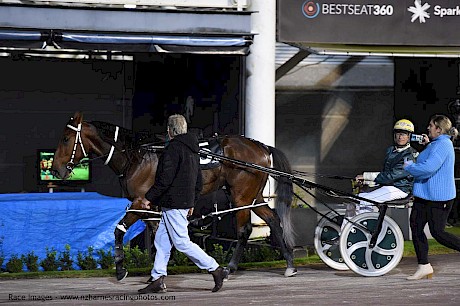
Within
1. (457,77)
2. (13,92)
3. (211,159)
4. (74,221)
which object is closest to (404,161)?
(211,159)

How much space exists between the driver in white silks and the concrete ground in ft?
3.25

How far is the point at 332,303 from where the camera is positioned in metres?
11.3

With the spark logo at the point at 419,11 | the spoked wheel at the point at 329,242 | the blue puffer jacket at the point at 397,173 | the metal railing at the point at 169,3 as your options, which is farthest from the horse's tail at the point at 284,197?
the spark logo at the point at 419,11

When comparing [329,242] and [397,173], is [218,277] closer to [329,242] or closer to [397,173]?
[329,242]

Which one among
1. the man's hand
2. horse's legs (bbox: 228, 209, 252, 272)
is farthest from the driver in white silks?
the man's hand

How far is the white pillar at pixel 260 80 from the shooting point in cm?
1600

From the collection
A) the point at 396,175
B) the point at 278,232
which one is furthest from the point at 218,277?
the point at 396,175

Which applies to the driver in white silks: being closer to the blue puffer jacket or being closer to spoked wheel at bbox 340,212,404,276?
the blue puffer jacket

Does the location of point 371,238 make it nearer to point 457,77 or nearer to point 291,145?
point 291,145

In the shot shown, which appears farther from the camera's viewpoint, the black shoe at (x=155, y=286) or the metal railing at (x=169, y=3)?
the metal railing at (x=169, y=3)

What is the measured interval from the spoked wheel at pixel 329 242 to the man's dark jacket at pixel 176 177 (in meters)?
2.86

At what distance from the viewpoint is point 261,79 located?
52.5 feet

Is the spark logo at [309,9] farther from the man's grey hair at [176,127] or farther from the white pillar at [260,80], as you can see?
the man's grey hair at [176,127]

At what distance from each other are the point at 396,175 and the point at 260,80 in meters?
3.44
